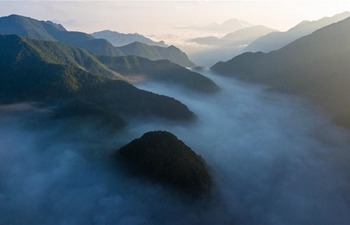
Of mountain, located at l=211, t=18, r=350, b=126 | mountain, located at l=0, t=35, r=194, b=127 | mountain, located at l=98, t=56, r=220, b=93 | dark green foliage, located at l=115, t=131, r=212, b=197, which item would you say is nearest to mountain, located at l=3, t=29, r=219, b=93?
mountain, located at l=98, t=56, r=220, b=93

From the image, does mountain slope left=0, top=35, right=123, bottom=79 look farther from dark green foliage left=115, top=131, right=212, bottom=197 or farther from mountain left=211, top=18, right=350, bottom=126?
mountain left=211, top=18, right=350, bottom=126

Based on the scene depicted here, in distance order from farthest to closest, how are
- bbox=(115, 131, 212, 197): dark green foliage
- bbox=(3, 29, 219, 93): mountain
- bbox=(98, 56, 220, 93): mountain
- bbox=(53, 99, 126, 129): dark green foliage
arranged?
bbox=(98, 56, 220, 93): mountain, bbox=(3, 29, 219, 93): mountain, bbox=(53, 99, 126, 129): dark green foliage, bbox=(115, 131, 212, 197): dark green foliage

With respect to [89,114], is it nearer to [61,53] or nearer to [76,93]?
[76,93]

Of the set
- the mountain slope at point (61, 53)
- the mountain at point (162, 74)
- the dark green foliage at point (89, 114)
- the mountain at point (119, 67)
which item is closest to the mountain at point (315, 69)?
the mountain at point (162, 74)

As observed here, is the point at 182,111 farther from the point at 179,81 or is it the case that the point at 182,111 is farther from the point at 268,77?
the point at 268,77

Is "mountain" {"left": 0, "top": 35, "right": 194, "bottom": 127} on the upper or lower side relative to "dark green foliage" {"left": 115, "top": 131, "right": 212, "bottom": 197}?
upper

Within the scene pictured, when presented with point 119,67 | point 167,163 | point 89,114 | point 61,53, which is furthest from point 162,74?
point 167,163
